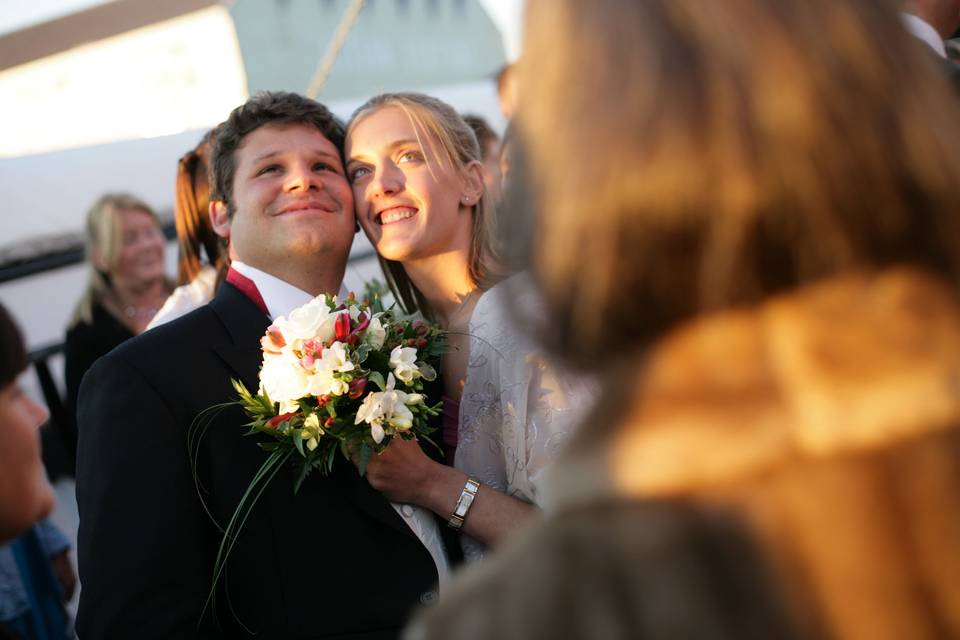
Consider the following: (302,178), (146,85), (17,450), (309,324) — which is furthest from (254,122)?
(146,85)

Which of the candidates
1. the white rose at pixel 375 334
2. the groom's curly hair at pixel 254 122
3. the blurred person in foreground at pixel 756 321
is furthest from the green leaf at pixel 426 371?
the blurred person in foreground at pixel 756 321

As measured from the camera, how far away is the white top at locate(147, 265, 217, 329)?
4.53 metres

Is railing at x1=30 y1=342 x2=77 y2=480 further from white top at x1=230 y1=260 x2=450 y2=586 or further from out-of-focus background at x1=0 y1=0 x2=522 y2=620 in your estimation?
white top at x1=230 y1=260 x2=450 y2=586

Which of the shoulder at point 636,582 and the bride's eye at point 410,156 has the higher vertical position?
the shoulder at point 636,582

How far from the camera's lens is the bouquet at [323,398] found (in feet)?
8.68

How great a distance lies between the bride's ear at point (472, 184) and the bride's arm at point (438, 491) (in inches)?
47.4

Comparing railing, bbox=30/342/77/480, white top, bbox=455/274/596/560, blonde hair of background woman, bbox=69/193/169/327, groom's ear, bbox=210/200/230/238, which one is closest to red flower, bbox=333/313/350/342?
white top, bbox=455/274/596/560

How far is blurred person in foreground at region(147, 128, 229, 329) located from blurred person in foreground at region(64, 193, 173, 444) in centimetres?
63

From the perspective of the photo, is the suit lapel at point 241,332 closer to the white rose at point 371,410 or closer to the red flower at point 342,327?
the red flower at point 342,327

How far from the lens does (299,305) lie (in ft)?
11.0

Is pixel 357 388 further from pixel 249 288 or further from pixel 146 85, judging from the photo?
pixel 146 85

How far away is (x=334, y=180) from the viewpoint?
3609 mm

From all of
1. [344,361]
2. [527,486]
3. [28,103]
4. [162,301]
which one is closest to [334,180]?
[344,361]

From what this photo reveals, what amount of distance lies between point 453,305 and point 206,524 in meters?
→ 1.30
